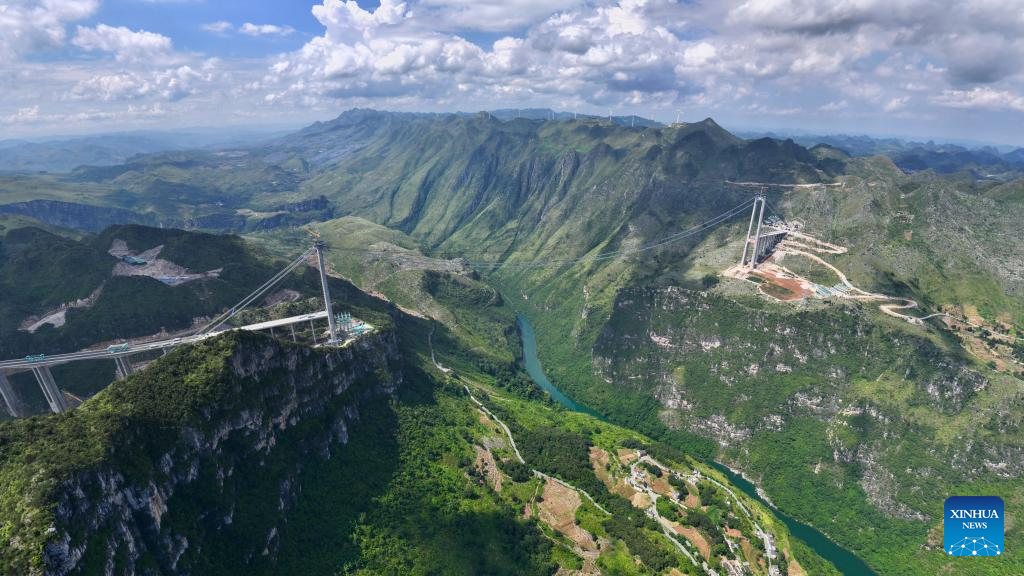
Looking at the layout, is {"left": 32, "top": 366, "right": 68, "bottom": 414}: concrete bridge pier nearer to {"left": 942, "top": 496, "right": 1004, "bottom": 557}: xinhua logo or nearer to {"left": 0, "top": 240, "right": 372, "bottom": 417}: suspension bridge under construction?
{"left": 0, "top": 240, "right": 372, "bottom": 417}: suspension bridge under construction

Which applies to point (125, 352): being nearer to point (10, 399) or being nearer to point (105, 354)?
point (105, 354)

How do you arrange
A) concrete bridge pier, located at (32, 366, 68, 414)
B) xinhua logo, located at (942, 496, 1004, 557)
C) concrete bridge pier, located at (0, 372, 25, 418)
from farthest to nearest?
1. concrete bridge pier, located at (0, 372, 25, 418)
2. concrete bridge pier, located at (32, 366, 68, 414)
3. xinhua logo, located at (942, 496, 1004, 557)

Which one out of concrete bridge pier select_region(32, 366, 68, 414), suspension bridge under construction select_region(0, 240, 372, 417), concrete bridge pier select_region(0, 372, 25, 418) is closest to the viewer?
suspension bridge under construction select_region(0, 240, 372, 417)

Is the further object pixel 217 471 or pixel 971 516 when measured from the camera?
pixel 217 471

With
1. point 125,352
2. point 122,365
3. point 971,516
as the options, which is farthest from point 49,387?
point 971,516

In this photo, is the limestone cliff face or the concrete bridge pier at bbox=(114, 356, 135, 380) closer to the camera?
the limestone cliff face

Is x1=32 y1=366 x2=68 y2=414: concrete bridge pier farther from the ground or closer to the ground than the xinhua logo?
closer to the ground

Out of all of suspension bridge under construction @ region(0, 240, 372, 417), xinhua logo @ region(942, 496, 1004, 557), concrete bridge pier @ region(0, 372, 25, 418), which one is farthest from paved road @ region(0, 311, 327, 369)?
xinhua logo @ region(942, 496, 1004, 557)

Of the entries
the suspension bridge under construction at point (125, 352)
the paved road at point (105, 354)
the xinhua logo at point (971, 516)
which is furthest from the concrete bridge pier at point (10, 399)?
the xinhua logo at point (971, 516)
